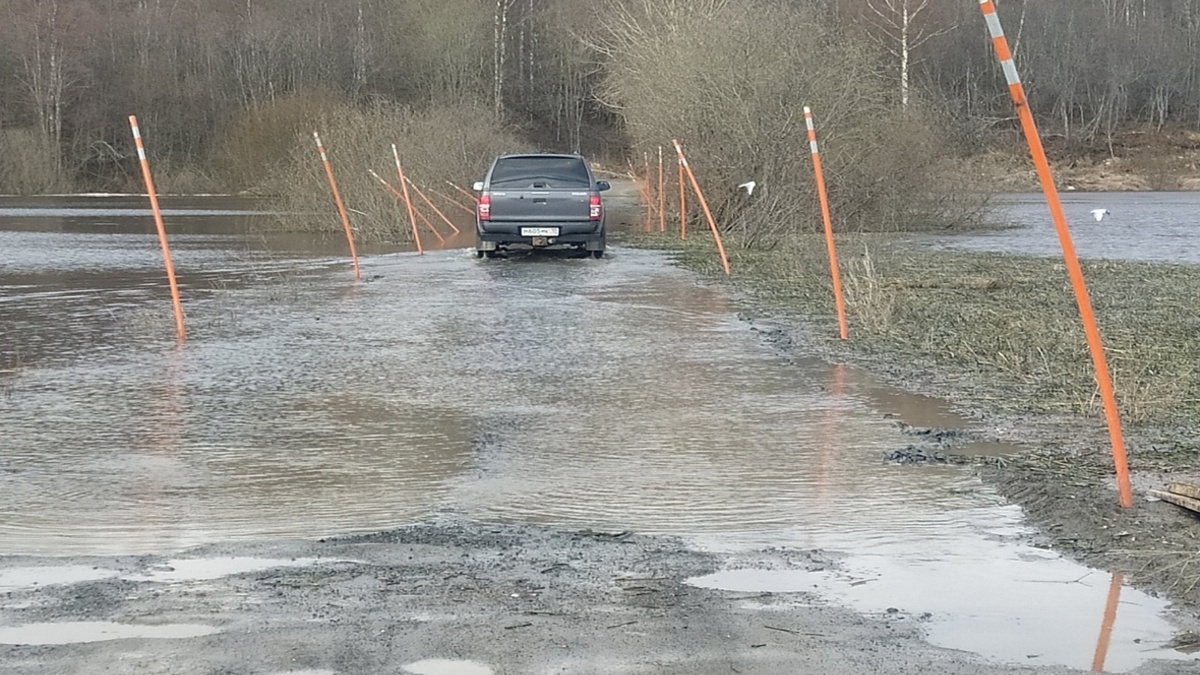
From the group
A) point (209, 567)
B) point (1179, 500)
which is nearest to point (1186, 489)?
point (1179, 500)

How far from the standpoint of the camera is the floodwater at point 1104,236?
82.6 feet

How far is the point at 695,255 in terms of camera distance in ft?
76.0

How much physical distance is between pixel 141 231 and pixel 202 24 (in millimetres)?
54384

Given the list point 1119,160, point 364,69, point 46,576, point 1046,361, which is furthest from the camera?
point 1119,160

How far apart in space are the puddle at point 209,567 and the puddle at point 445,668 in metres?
1.29

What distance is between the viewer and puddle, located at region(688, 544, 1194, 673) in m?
4.93

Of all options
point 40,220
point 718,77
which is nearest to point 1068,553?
point 718,77

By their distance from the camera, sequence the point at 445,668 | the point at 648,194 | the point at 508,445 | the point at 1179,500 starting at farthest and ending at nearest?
the point at 648,194 → the point at 508,445 → the point at 1179,500 → the point at 445,668

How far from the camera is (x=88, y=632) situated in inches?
198

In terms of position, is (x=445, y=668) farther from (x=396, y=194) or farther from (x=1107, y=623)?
(x=396, y=194)

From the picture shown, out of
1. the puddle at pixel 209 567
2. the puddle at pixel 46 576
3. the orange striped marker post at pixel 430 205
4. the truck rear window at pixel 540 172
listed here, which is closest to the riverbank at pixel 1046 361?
the truck rear window at pixel 540 172

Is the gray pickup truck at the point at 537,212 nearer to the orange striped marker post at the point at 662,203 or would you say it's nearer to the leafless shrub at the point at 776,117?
the leafless shrub at the point at 776,117

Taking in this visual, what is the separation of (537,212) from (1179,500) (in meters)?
16.0

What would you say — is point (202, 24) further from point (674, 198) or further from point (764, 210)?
point (764, 210)
